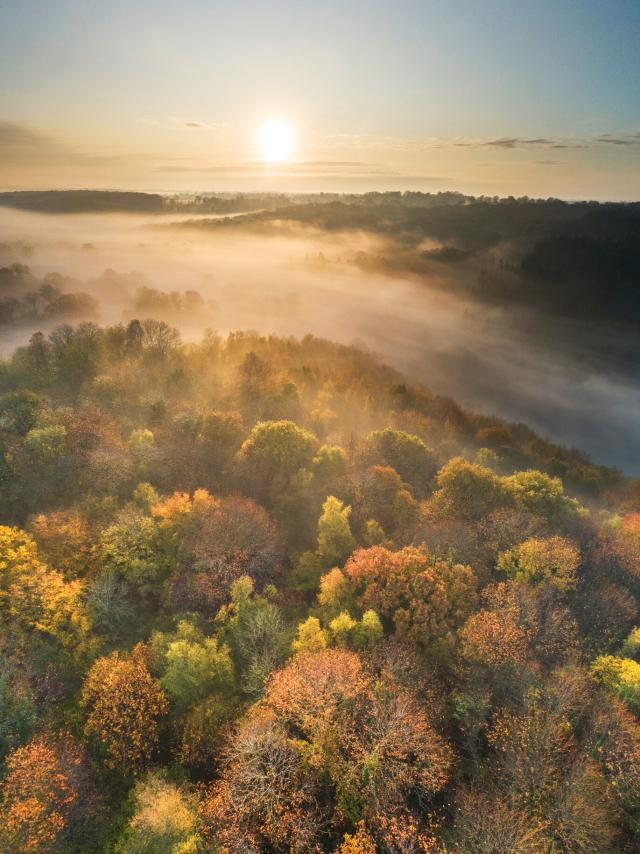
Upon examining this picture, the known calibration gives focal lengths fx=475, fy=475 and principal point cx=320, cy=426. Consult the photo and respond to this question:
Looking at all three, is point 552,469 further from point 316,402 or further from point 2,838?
point 2,838

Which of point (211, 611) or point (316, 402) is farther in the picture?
point (316, 402)

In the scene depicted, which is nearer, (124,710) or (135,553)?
(124,710)

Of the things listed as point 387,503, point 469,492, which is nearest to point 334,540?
point 387,503

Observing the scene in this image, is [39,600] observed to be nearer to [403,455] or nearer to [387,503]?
[387,503]

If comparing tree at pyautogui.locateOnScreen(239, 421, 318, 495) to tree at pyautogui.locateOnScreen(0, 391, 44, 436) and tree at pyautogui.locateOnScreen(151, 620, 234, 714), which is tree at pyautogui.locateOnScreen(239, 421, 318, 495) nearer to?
tree at pyautogui.locateOnScreen(151, 620, 234, 714)

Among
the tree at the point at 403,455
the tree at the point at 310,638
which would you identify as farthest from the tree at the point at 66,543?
the tree at the point at 403,455

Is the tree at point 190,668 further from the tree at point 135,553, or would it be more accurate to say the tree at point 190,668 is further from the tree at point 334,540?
the tree at point 334,540

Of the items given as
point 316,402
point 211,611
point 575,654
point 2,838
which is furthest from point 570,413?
point 2,838
